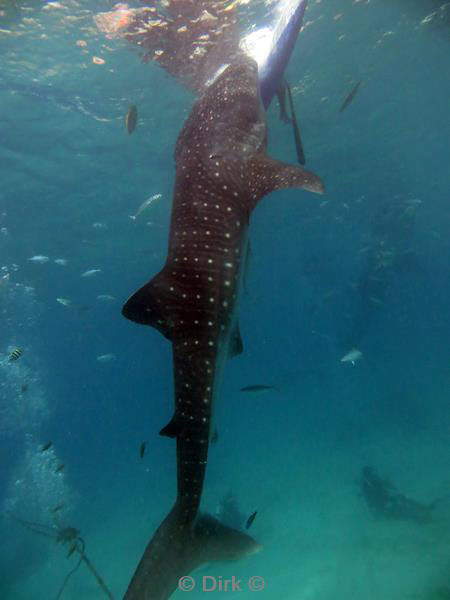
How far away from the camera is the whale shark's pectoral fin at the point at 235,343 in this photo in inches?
93.9

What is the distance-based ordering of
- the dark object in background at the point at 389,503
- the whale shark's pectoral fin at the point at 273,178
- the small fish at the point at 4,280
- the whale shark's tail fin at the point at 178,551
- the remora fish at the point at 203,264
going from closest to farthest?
the remora fish at the point at 203,264 → the whale shark's pectoral fin at the point at 273,178 → the whale shark's tail fin at the point at 178,551 → the dark object in background at the point at 389,503 → the small fish at the point at 4,280

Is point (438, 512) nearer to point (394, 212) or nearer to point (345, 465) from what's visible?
point (345, 465)

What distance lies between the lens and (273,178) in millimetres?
2240

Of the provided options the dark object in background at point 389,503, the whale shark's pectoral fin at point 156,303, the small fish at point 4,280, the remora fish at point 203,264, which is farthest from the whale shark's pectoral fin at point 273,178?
the small fish at point 4,280

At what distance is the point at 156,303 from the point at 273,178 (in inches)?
37.9

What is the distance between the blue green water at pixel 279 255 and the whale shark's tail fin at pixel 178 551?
36.1 inches

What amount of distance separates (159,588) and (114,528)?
34100 mm

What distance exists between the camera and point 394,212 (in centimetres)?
3250

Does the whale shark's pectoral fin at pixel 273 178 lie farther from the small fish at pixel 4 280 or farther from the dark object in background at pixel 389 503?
the small fish at pixel 4 280

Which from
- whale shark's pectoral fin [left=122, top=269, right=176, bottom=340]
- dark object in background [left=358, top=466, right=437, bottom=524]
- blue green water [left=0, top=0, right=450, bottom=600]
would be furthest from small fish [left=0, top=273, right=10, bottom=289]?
whale shark's pectoral fin [left=122, top=269, right=176, bottom=340]

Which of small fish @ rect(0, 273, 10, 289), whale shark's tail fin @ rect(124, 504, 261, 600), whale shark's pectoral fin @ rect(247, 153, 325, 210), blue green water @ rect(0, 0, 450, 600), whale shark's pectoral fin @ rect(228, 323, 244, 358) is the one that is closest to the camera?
whale shark's pectoral fin @ rect(247, 153, 325, 210)

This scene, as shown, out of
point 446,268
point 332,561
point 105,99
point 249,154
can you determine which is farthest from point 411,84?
point 446,268

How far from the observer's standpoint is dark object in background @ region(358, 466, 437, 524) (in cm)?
1795

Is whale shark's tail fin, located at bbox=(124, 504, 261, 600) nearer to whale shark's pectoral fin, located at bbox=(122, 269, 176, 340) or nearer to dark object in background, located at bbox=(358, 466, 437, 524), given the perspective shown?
whale shark's pectoral fin, located at bbox=(122, 269, 176, 340)
